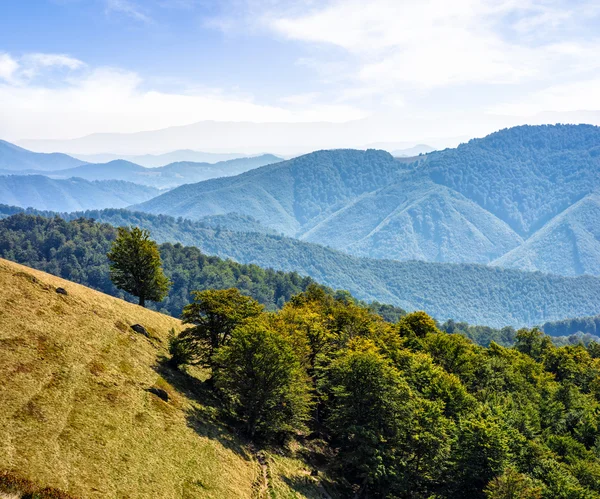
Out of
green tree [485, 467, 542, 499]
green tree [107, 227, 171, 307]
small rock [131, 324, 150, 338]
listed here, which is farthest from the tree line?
small rock [131, 324, 150, 338]

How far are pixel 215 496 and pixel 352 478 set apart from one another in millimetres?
27940

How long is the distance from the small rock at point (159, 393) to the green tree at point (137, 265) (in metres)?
32.1

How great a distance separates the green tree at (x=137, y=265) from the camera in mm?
76938

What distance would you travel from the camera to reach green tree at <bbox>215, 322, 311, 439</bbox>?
54.7 m

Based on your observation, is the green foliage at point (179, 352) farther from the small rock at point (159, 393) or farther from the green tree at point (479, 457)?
the green tree at point (479, 457)

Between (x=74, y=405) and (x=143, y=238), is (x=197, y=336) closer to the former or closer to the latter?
(x=74, y=405)

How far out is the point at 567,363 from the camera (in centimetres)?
11050

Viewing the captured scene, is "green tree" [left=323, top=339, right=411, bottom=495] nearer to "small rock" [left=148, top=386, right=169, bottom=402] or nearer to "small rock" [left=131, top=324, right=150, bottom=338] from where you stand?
"small rock" [left=148, top=386, right=169, bottom=402]

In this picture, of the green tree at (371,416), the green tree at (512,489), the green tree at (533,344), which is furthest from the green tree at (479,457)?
the green tree at (533,344)

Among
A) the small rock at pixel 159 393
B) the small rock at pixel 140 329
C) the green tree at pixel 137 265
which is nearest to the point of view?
the small rock at pixel 159 393

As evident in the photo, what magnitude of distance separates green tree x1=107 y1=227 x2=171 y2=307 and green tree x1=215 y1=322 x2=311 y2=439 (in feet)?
95.0

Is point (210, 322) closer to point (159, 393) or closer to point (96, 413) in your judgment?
point (159, 393)

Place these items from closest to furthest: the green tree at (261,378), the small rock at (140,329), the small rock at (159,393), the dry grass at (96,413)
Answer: the dry grass at (96,413)
the small rock at (159,393)
the green tree at (261,378)
the small rock at (140,329)

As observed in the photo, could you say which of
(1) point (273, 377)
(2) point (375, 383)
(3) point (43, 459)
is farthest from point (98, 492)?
(2) point (375, 383)
